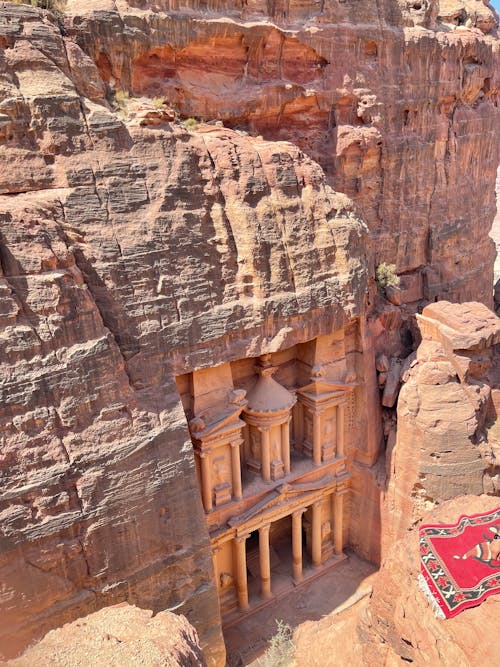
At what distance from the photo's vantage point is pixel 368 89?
16422 mm

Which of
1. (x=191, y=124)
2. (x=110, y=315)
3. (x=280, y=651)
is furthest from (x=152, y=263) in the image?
(x=280, y=651)

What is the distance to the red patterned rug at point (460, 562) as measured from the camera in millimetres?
8352

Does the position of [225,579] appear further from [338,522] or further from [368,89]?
[368,89]

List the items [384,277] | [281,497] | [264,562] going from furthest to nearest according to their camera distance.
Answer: [384,277], [264,562], [281,497]

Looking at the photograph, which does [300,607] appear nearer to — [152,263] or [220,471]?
[220,471]

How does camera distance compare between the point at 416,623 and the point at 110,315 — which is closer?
the point at 416,623

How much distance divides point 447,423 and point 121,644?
9.12m

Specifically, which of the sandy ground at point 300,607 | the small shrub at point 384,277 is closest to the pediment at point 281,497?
the sandy ground at point 300,607

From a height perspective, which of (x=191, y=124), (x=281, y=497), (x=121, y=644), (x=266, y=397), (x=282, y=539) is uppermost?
(x=191, y=124)

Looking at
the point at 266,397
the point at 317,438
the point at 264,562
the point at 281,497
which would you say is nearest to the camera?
the point at 266,397

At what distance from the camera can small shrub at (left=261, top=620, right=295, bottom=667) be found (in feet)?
38.7

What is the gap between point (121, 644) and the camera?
679 cm

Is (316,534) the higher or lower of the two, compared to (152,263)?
lower

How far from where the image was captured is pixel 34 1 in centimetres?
1079
